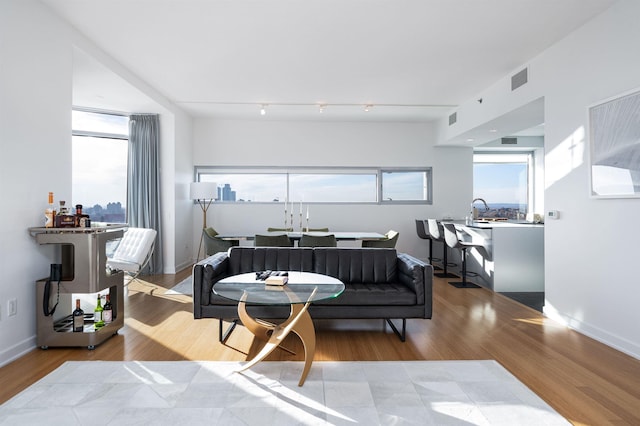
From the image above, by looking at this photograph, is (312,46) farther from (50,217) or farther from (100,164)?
(100,164)

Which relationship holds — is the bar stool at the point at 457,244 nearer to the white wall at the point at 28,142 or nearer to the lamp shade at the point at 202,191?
the lamp shade at the point at 202,191

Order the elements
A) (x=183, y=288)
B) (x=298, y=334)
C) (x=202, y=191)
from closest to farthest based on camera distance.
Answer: (x=298, y=334), (x=183, y=288), (x=202, y=191)

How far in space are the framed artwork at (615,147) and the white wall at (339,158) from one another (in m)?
4.13

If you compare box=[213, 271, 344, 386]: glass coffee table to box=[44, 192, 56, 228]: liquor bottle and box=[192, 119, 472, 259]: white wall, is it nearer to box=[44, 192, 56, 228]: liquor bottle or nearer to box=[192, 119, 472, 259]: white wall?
box=[44, 192, 56, 228]: liquor bottle

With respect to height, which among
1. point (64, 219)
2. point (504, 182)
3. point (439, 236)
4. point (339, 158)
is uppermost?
point (339, 158)

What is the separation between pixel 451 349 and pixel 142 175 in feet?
17.3

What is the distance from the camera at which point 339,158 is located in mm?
7266

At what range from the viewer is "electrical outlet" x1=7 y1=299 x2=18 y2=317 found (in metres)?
2.72

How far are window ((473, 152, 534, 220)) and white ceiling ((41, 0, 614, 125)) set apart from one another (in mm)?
2778

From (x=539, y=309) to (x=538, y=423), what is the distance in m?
2.57

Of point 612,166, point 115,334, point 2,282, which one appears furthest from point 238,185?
point 612,166

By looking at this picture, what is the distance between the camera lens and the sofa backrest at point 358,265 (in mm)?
3676

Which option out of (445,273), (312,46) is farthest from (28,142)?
(445,273)

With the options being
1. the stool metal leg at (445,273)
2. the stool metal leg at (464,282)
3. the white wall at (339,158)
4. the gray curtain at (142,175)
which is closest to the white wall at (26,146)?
the gray curtain at (142,175)
